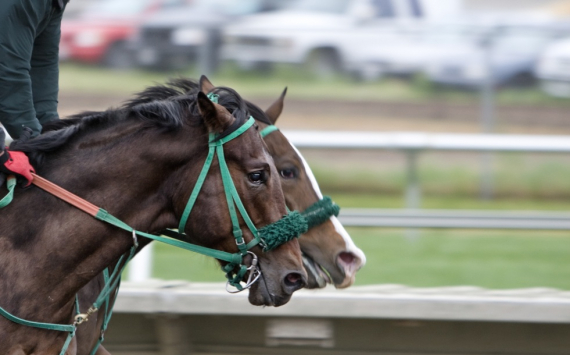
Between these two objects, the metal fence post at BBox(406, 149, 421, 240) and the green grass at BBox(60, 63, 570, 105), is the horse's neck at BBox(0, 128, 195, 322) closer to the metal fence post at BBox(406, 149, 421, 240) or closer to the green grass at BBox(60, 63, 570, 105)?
the metal fence post at BBox(406, 149, 421, 240)

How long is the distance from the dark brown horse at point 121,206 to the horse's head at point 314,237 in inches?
35.5

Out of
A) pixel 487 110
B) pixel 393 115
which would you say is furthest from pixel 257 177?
pixel 393 115

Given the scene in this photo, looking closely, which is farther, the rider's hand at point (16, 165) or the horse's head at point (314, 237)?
the horse's head at point (314, 237)

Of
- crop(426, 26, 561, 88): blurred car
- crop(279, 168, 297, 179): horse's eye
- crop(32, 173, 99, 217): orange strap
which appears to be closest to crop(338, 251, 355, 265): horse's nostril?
crop(279, 168, 297, 179): horse's eye

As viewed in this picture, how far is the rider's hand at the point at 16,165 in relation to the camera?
2.92 m

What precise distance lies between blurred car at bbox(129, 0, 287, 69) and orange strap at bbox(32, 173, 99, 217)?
6740mm

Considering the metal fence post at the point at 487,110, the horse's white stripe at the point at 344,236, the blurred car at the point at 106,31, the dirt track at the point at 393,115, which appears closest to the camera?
the horse's white stripe at the point at 344,236

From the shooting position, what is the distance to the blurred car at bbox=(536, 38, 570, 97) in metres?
9.98

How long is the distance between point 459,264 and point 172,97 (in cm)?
412

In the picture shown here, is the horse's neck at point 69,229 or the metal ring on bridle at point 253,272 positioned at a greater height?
the horse's neck at point 69,229

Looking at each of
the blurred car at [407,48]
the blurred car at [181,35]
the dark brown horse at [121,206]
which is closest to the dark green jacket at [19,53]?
the dark brown horse at [121,206]

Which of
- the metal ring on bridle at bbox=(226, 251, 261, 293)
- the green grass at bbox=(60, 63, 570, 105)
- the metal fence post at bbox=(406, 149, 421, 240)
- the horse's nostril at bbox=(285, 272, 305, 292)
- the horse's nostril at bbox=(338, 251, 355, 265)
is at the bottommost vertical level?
the green grass at bbox=(60, 63, 570, 105)

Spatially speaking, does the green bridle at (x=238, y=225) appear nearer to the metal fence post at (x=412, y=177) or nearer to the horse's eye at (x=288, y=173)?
the horse's eye at (x=288, y=173)

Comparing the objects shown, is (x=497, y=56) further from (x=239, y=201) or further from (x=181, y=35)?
(x=239, y=201)
